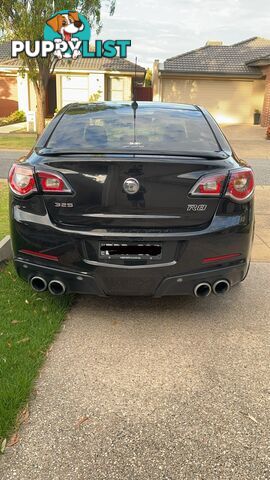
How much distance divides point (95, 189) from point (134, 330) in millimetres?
1111

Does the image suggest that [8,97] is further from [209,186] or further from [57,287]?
[209,186]

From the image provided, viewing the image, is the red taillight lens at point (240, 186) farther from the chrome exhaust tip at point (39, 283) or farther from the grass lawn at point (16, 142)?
the grass lawn at point (16, 142)

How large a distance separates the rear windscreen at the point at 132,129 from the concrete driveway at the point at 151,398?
134cm

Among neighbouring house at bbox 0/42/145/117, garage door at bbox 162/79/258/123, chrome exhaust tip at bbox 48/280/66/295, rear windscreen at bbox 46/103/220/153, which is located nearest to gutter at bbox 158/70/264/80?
garage door at bbox 162/79/258/123

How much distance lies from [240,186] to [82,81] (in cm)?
2975

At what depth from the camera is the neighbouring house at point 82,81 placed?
100ft

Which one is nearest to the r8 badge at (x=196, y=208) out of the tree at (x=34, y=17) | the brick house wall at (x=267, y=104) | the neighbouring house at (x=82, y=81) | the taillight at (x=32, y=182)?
the taillight at (x=32, y=182)

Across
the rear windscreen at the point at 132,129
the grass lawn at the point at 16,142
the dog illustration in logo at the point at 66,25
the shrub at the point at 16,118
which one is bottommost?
the shrub at the point at 16,118

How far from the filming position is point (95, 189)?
324 cm

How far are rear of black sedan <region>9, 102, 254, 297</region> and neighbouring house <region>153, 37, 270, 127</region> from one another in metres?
26.4

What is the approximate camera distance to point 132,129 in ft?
12.8

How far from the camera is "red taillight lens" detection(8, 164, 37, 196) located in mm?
3324

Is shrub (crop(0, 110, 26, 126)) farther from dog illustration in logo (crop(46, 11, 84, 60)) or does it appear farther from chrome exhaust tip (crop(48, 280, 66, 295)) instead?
chrome exhaust tip (crop(48, 280, 66, 295))

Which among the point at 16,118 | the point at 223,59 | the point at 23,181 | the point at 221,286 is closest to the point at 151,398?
the point at 221,286
